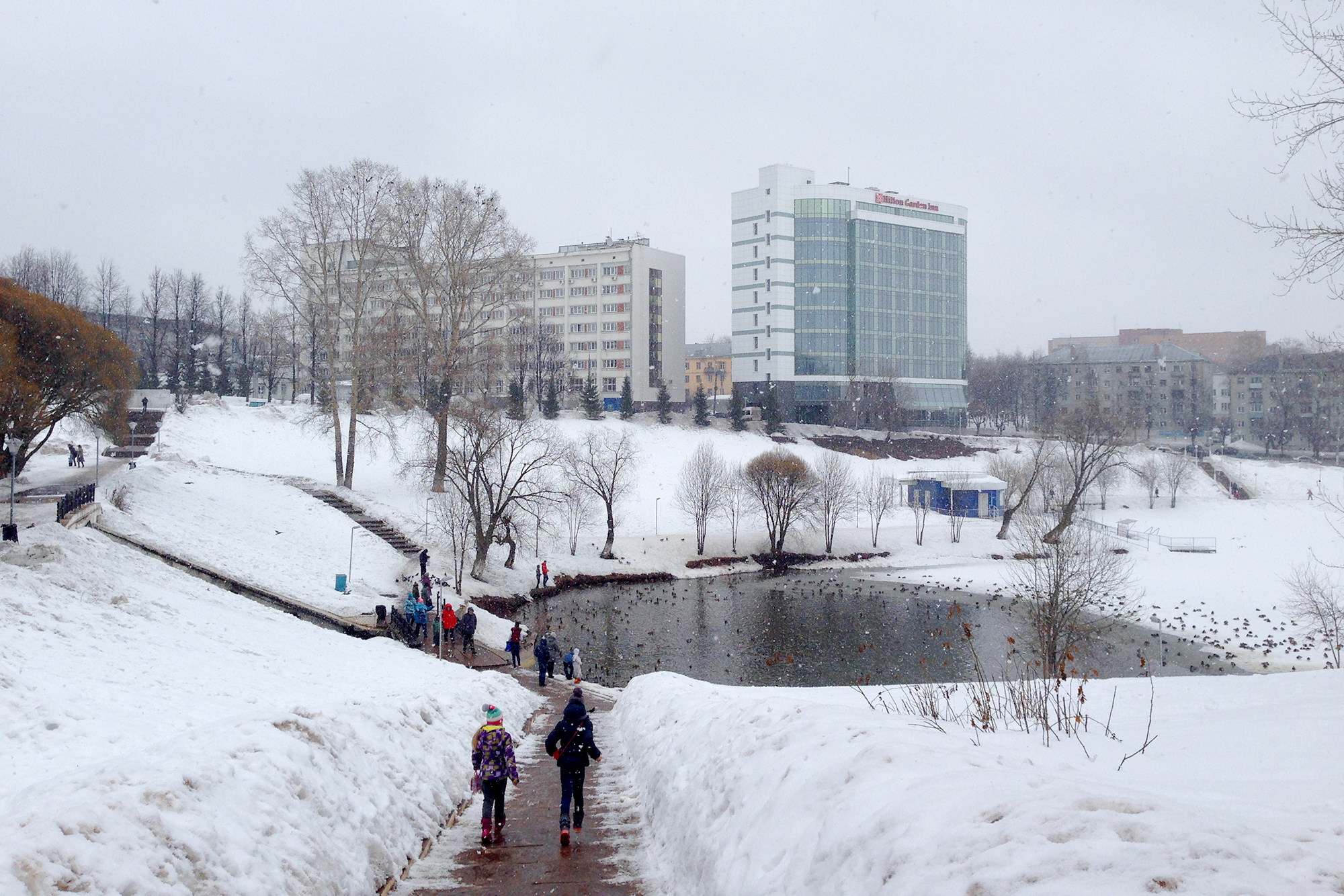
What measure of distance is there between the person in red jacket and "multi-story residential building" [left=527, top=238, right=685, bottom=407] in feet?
210

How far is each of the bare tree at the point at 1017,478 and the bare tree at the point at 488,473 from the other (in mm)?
28254

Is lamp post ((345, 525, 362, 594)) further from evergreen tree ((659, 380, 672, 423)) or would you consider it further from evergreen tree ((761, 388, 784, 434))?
evergreen tree ((761, 388, 784, 434))

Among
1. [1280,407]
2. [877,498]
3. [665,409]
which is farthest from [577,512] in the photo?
[1280,407]

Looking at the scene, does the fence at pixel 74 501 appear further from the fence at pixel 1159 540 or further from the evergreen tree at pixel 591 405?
the fence at pixel 1159 540

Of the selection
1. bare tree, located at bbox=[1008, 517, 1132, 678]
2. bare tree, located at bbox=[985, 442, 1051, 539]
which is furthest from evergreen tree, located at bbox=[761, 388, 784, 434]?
bare tree, located at bbox=[1008, 517, 1132, 678]

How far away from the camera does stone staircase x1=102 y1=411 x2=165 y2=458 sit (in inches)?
1564

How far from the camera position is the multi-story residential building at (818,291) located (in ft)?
290

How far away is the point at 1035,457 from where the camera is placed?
2005 inches

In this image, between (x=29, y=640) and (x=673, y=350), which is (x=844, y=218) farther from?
(x=29, y=640)

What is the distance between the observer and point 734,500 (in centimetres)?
4897

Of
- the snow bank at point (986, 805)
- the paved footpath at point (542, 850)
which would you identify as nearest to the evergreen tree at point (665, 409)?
the paved footpath at point (542, 850)

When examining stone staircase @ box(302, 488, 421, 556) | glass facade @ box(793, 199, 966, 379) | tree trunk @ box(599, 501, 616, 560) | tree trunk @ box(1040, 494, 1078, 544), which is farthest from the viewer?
glass facade @ box(793, 199, 966, 379)

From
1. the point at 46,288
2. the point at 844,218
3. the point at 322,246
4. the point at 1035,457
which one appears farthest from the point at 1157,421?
the point at 46,288

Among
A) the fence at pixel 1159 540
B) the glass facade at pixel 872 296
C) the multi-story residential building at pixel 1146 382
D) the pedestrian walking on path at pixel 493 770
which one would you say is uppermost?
the glass facade at pixel 872 296
